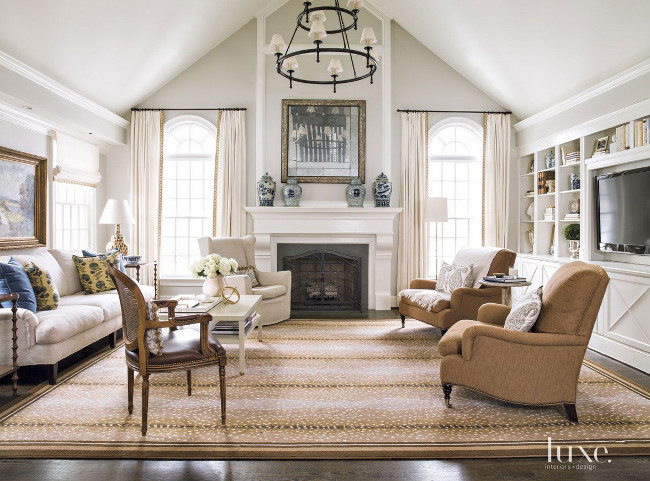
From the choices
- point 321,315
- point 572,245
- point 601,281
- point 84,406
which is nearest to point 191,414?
point 84,406

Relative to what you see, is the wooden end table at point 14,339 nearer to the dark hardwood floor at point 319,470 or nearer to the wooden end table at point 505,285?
the dark hardwood floor at point 319,470

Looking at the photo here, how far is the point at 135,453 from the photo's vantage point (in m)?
2.70

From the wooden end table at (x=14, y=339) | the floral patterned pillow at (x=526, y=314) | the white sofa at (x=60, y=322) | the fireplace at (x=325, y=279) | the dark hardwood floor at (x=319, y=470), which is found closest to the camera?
the dark hardwood floor at (x=319, y=470)

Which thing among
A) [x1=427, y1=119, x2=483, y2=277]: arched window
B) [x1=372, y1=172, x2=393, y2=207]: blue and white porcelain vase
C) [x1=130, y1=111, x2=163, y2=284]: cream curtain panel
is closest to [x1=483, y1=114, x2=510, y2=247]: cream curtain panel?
[x1=427, y1=119, x2=483, y2=277]: arched window

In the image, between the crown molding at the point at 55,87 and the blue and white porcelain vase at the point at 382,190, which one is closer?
the crown molding at the point at 55,87

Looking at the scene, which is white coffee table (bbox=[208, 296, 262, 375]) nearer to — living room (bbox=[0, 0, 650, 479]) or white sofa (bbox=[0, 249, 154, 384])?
living room (bbox=[0, 0, 650, 479])

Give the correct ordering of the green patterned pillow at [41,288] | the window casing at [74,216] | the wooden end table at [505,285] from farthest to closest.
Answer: the window casing at [74,216], the wooden end table at [505,285], the green patterned pillow at [41,288]

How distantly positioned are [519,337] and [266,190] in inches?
174

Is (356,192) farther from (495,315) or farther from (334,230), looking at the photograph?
(495,315)

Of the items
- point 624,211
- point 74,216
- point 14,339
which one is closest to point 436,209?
point 624,211

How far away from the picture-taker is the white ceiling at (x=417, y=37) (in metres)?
4.43

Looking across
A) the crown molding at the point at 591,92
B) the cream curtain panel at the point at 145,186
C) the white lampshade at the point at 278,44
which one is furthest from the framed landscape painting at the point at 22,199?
the crown molding at the point at 591,92

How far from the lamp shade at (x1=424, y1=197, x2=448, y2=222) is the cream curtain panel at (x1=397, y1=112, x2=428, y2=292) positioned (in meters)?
0.58

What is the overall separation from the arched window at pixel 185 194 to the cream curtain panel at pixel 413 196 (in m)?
2.82
